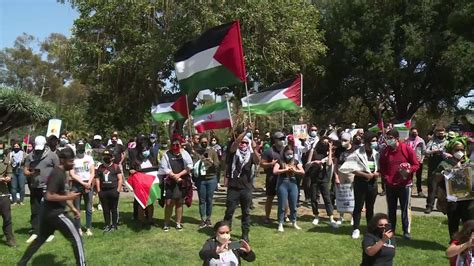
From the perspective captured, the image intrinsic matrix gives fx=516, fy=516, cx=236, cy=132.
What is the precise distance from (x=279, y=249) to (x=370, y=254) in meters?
3.01

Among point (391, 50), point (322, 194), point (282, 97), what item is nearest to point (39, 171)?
point (282, 97)

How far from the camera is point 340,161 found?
9.88 meters

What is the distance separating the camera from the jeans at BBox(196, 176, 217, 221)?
9.82 metres

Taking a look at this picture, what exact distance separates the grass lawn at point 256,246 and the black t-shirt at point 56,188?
4.59 ft

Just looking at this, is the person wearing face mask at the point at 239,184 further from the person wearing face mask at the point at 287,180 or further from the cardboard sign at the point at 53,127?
the cardboard sign at the point at 53,127

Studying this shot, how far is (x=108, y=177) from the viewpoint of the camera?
30.9 ft

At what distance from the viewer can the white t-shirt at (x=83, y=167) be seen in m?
9.34

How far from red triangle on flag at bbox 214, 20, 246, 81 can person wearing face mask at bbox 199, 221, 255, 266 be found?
3494mm

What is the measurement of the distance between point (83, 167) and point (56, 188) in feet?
9.09

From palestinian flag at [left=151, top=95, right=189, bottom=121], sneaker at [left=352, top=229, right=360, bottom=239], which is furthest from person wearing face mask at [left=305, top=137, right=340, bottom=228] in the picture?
palestinian flag at [left=151, top=95, right=189, bottom=121]

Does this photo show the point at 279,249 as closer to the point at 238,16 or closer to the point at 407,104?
the point at 238,16

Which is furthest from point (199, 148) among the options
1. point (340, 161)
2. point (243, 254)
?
point (243, 254)

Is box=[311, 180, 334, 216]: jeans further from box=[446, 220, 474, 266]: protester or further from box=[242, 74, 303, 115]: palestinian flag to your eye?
box=[446, 220, 474, 266]: protester

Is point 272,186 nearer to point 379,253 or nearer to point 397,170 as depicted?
point 397,170
